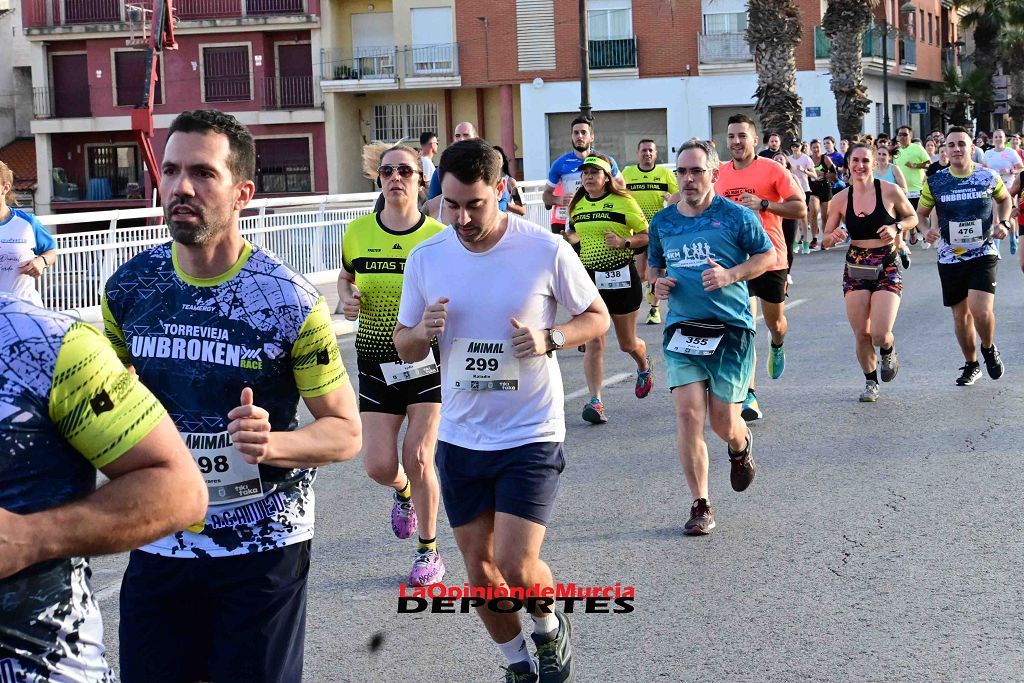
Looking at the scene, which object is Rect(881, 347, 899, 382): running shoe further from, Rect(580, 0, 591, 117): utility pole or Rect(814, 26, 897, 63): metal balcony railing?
Rect(814, 26, 897, 63): metal balcony railing

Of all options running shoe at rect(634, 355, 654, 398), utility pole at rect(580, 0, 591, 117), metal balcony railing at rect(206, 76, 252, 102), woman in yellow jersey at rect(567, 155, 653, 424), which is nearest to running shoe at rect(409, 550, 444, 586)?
woman in yellow jersey at rect(567, 155, 653, 424)

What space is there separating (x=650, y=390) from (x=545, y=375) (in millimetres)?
6384

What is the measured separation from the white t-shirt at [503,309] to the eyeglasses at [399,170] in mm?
1744

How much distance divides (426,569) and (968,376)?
6.56 m

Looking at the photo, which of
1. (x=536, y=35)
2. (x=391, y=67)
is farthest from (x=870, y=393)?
(x=536, y=35)

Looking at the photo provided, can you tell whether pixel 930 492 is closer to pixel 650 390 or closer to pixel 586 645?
pixel 586 645

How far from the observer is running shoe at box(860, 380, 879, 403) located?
10727mm

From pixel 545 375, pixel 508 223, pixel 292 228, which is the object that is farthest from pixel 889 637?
pixel 292 228

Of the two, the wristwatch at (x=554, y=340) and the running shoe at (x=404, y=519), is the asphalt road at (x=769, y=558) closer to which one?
the running shoe at (x=404, y=519)

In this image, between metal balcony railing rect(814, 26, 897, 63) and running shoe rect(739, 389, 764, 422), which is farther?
metal balcony railing rect(814, 26, 897, 63)

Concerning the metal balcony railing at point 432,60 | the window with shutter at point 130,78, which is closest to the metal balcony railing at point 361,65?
the metal balcony railing at point 432,60

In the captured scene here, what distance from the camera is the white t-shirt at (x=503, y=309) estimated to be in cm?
489

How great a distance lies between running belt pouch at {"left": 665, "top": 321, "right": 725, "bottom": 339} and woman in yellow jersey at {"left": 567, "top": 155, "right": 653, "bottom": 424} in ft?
10.8

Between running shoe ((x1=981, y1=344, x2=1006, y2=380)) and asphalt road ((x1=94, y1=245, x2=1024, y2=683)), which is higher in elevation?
running shoe ((x1=981, y1=344, x2=1006, y2=380))
